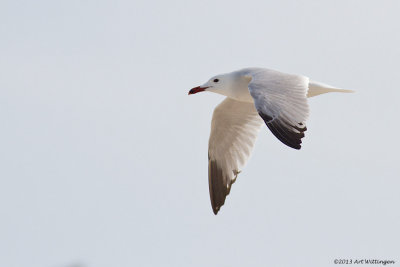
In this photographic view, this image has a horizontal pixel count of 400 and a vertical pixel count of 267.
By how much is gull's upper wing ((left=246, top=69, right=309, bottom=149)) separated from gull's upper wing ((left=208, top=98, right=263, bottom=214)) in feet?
5.60

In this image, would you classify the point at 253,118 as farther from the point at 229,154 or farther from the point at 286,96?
the point at 286,96

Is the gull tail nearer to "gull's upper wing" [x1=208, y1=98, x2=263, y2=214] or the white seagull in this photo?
the white seagull

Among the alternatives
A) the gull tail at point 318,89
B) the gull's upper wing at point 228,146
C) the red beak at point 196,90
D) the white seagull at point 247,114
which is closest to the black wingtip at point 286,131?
the white seagull at point 247,114

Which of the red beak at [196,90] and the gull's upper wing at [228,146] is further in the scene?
the gull's upper wing at [228,146]

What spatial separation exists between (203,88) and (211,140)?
1.11 m

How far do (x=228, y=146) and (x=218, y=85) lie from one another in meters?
1.29

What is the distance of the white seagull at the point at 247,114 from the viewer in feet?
28.7

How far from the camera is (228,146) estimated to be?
1164 cm

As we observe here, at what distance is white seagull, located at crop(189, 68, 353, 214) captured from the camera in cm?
876

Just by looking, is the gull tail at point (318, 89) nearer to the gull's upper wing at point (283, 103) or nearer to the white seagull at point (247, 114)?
the white seagull at point (247, 114)

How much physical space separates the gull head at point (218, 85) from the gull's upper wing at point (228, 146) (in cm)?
80

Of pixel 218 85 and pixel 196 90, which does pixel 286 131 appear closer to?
pixel 218 85

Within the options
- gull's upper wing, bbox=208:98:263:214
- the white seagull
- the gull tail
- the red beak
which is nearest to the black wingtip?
the white seagull

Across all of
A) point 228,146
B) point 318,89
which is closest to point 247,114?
point 228,146
